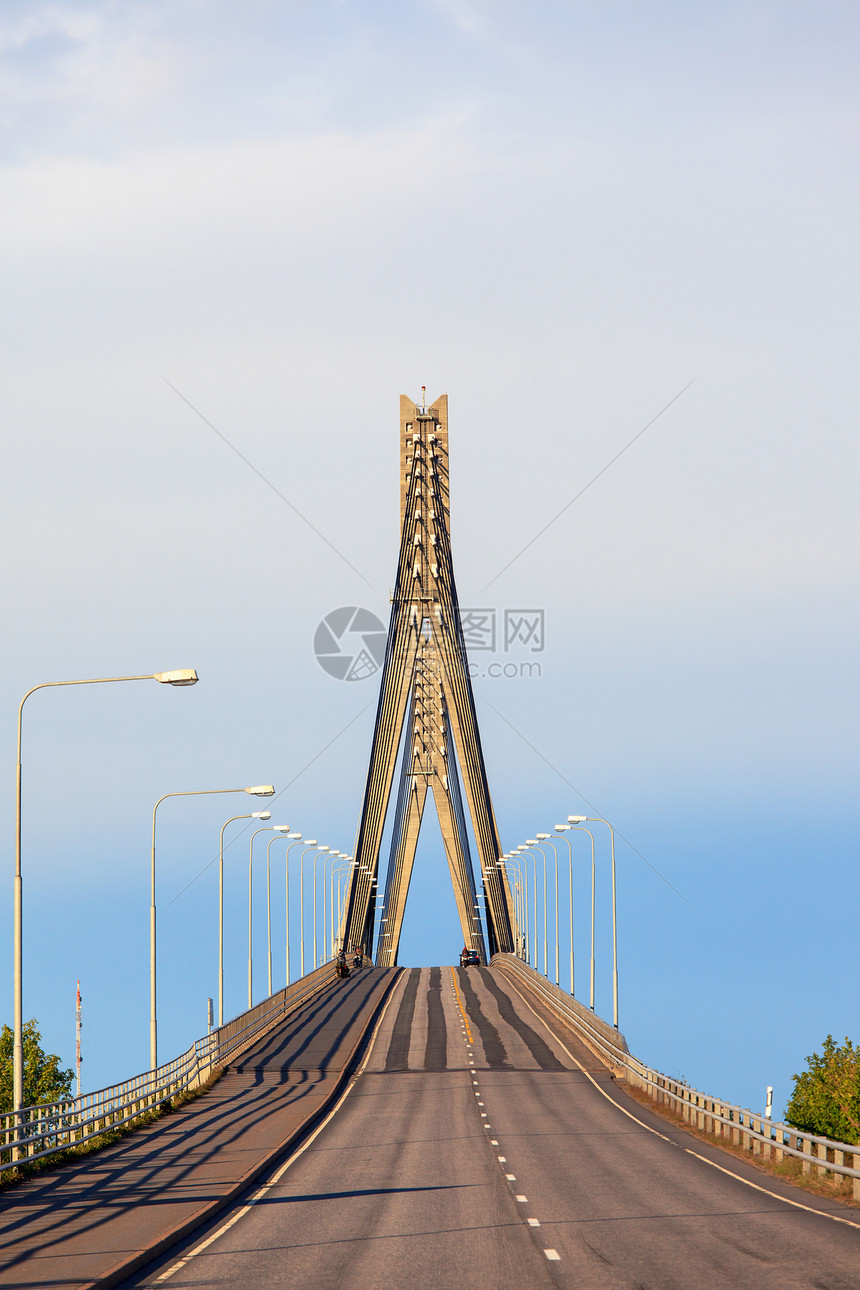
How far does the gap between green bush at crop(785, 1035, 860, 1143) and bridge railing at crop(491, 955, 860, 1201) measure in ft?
167

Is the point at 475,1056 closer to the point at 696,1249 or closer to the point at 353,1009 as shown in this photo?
the point at 353,1009

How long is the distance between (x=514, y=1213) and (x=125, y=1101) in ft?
55.8

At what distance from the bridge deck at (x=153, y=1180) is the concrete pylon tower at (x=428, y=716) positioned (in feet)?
247

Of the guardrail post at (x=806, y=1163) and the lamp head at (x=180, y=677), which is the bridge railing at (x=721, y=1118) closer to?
the guardrail post at (x=806, y=1163)

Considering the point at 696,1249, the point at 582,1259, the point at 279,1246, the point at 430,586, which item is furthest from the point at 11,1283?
the point at 430,586

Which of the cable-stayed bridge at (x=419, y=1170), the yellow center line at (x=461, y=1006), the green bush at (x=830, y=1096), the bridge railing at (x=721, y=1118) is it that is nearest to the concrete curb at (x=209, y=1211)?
the cable-stayed bridge at (x=419, y=1170)

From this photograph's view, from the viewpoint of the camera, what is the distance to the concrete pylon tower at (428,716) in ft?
412

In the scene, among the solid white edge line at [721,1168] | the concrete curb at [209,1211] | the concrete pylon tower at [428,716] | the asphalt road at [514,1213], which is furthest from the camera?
the concrete pylon tower at [428,716]

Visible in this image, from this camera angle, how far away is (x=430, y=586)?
422 ft

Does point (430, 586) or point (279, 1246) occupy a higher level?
point (430, 586)

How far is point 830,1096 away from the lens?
11681cm

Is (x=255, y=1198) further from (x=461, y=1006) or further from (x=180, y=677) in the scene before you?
(x=461, y=1006)

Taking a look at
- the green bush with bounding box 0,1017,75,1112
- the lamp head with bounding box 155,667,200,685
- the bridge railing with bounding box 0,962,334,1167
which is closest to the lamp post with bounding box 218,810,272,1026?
the bridge railing with bounding box 0,962,334,1167

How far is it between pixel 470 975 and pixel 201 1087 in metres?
62.1
